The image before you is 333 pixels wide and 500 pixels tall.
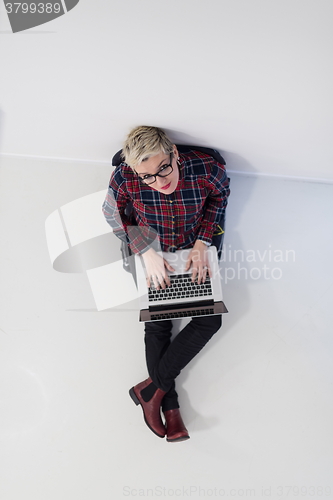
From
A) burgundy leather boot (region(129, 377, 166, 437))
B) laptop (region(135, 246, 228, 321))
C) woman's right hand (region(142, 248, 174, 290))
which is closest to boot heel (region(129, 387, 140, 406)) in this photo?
burgundy leather boot (region(129, 377, 166, 437))

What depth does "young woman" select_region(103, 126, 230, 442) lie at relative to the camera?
1.17 m

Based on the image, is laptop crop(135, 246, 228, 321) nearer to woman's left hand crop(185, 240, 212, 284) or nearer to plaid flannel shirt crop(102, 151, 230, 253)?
woman's left hand crop(185, 240, 212, 284)

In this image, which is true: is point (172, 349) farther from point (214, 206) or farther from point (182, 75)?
point (182, 75)

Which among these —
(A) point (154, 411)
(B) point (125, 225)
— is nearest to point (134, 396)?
(A) point (154, 411)

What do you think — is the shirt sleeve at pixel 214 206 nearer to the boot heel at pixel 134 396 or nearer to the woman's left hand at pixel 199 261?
the woman's left hand at pixel 199 261

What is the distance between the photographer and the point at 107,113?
3.88ft

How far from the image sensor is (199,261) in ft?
4.71

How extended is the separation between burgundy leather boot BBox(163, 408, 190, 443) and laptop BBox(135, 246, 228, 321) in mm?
501

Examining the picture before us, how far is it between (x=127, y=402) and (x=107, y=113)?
1282 mm

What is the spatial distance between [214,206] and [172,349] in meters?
0.66

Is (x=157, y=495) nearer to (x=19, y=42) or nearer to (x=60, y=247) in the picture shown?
(x=60, y=247)

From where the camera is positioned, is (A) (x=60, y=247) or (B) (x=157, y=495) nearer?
(B) (x=157, y=495)

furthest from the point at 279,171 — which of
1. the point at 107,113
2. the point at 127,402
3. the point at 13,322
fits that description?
the point at 13,322

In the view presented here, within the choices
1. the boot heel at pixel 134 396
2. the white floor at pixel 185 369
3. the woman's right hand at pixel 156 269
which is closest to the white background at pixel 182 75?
the white floor at pixel 185 369
